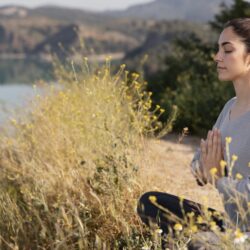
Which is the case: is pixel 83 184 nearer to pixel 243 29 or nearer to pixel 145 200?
pixel 145 200

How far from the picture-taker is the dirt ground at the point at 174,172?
3.52 m

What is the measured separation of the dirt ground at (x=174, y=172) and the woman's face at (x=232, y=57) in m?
0.48

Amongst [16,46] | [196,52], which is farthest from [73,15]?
[196,52]

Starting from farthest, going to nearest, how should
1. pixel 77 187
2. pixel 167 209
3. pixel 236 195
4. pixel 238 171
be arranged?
pixel 77 187
pixel 167 209
pixel 238 171
pixel 236 195

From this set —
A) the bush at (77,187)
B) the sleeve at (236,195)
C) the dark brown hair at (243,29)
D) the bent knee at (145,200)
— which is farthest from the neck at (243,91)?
the bush at (77,187)

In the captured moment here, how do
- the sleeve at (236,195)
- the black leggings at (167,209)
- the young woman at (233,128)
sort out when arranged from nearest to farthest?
the sleeve at (236,195)
the young woman at (233,128)
the black leggings at (167,209)

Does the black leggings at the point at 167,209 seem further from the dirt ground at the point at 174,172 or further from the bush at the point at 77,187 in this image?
the bush at the point at 77,187

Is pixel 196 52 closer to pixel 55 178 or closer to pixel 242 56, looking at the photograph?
pixel 55 178

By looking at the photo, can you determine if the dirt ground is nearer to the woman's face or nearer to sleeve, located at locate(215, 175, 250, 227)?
sleeve, located at locate(215, 175, 250, 227)

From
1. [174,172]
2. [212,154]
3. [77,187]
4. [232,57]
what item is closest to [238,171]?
[212,154]

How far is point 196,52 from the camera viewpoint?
36.4 feet

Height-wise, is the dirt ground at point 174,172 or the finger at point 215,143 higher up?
the finger at point 215,143

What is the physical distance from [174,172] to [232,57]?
11.2 ft

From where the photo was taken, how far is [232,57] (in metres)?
2.03
